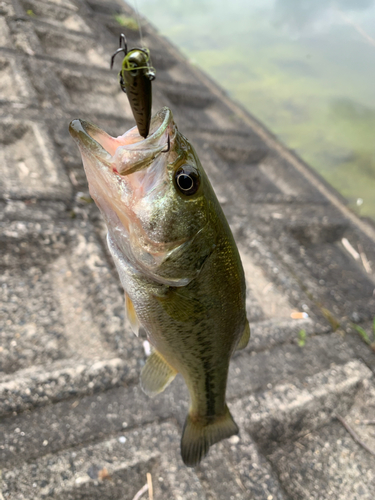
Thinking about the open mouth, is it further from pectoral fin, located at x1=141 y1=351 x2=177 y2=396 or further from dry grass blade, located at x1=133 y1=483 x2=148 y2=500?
dry grass blade, located at x1=133 y1=483 x2=148 y2=500

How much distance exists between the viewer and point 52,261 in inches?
93.0

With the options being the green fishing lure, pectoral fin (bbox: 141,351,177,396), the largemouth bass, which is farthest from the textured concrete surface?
the green fishing lure

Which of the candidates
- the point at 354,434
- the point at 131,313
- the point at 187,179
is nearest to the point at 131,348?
the point at 131,313

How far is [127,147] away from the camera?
0.86 meters

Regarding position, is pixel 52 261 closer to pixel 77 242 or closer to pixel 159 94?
pixel 77 242

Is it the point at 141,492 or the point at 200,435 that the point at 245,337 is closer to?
the point at 200,435

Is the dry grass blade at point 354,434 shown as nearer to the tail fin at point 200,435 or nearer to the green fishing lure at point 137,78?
the tail fin at point 200,435

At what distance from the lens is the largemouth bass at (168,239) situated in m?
0.87

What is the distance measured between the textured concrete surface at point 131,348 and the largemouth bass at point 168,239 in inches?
31.0

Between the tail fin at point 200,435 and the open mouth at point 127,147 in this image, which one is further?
the tail fin at point 200,435

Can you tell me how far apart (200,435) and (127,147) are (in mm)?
1210

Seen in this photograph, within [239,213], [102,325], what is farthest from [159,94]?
[102,325]

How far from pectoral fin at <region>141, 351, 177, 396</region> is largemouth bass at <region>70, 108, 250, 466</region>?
0.12m

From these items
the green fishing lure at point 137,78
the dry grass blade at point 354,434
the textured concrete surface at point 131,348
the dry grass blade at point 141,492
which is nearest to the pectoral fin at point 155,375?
the textured concrete surface at point 131,348
